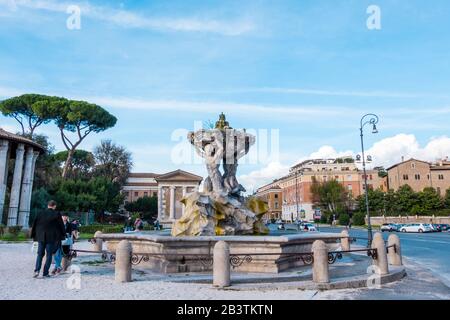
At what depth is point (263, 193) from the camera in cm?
11900

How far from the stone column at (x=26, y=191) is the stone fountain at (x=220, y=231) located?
27503 mm

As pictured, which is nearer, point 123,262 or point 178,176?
point 123,262

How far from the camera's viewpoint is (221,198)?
1250 centimetres

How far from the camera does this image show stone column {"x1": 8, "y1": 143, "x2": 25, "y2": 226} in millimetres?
35156

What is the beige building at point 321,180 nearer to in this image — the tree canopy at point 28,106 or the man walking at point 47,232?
the tree canopy at point 28,106

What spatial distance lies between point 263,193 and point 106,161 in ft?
216

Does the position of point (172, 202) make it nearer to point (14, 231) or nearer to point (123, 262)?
point (14, 231)

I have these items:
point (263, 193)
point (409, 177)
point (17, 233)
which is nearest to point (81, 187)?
point (17, 233)

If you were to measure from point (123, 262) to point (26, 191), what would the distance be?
1346 inches

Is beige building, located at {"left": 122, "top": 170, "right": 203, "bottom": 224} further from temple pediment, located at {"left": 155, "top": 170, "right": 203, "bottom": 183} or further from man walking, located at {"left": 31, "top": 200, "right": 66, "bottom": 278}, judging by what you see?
man walking, located at {"left": 31, "top": 200, "right": 66, "bottom": 278}

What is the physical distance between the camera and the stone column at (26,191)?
36719 mm

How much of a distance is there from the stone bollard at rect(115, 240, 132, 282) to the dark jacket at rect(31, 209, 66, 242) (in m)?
1.75

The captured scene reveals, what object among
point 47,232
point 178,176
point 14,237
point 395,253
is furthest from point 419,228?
point 47,232

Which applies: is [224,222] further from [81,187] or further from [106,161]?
[106,161]
